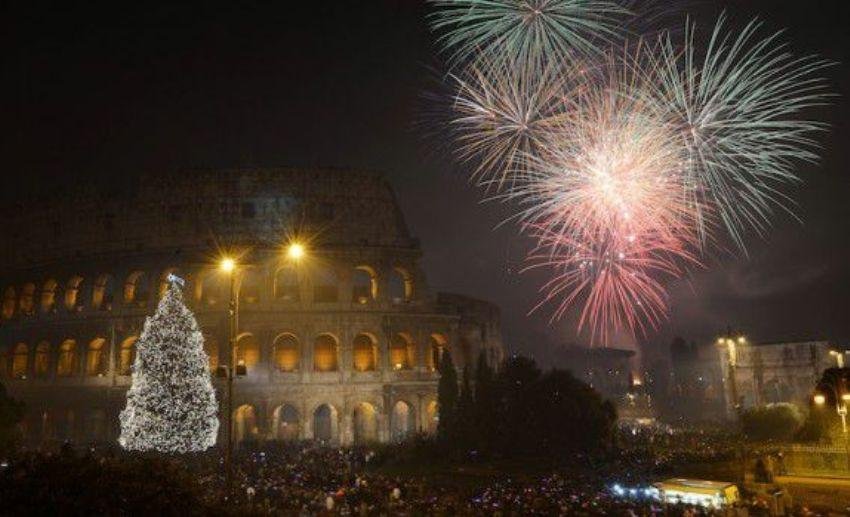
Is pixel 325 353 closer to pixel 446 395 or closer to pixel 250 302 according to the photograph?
pixel 250 302

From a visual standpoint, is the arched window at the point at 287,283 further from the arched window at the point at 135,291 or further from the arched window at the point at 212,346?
the arched window at the point at 135,291

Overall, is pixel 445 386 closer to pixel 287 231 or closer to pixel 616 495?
pixel 287 231

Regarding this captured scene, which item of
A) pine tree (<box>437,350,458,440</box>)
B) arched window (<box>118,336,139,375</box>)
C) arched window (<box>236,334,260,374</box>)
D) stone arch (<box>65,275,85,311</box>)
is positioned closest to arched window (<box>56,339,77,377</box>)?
stone arch (<box>65,275,85,311</box>)

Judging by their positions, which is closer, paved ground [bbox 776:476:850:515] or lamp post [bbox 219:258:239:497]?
lamp post [bbox 219:258:239:497]

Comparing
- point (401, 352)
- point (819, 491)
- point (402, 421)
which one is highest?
point (401, 352)

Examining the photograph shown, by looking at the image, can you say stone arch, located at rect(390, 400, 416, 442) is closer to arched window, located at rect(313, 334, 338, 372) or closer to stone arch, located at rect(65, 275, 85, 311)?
arched window, located at rect(313, 334, 338, 372)

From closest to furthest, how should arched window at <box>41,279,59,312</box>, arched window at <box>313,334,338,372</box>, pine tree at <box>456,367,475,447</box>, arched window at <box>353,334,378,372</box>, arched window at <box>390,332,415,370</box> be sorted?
pine tree at <box>456,367,475,447</box> < arched window at <box>390,332,415,370</box> < arched window at <box>313,334,338,372</box> < arched window at <box>353,334,378,372</box> < arched window at <box>41,279,59,312</box>

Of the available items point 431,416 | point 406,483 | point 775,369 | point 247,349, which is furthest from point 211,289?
point 775,369
